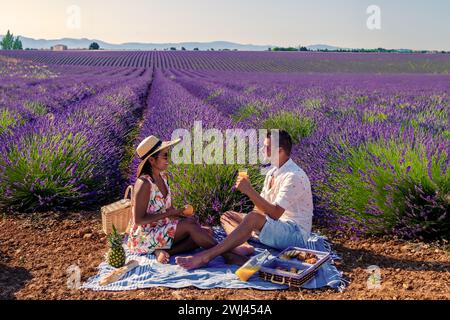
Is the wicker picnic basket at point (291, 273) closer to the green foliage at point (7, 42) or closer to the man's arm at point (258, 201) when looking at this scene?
the man's arm at point (258, 201)

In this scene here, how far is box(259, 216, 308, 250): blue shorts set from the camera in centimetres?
357

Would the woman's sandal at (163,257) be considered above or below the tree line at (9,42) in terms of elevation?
below

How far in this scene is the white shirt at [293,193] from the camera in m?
3.51

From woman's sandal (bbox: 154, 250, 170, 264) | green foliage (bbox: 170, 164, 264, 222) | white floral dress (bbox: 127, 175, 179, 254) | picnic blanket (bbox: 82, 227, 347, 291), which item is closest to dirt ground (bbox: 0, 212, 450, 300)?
picnic blanket (bbox: 82, 227, 347, 291)

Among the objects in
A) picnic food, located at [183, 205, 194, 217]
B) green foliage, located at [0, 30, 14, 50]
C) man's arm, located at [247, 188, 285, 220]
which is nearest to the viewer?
man's arm, located at [247, 188, 285, 220]

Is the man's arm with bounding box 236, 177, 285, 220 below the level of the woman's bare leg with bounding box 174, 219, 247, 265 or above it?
above

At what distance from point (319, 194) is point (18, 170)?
268 centimetres

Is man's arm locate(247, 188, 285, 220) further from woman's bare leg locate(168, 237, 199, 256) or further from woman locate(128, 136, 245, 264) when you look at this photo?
woman's bare leg locate(168, 237, 199, 256)

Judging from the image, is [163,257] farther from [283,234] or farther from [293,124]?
[293,124]

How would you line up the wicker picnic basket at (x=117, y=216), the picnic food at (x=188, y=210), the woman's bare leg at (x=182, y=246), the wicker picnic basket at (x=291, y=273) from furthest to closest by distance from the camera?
the wicker picnic basket at (x=117, y=216), the woman's bare leg at (x=182, y=246), the picnic food at (x=188, y=210), the wicker picnic basket at (x=291, y=273)

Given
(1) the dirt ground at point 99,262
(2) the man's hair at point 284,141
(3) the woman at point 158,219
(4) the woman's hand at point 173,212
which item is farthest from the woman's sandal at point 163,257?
(2) the man's hair at point 284,141

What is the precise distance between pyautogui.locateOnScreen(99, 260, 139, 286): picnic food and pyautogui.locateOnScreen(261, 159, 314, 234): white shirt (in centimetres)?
103

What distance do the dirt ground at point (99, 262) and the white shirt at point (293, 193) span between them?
1.37ft

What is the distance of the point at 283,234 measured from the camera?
3.60 m
